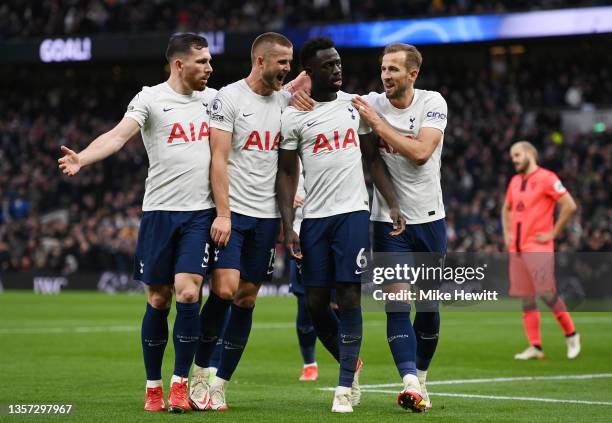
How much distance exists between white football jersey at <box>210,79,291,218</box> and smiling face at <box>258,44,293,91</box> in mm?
155

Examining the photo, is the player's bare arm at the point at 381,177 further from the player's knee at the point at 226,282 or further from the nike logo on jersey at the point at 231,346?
the nike logo on jersey at the point at 231,346

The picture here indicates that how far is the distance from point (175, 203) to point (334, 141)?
1.23 m

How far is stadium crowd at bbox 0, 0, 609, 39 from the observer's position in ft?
118

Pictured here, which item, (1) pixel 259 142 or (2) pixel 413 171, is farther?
(2) pixel 413 171

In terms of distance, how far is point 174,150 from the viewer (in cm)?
805

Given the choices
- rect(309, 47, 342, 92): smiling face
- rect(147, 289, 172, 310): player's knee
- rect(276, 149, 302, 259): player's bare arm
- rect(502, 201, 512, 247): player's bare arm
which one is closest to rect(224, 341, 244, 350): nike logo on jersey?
rect(147, 289, 172, 310): player's knee

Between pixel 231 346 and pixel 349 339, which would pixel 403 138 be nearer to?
pixel 349 339

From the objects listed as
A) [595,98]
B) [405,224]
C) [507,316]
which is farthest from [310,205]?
[595,98]

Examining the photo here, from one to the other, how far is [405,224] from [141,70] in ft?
127

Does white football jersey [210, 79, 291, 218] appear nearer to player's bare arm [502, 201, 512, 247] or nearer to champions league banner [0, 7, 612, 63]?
player's bare arm [502, 201, 512, 247]

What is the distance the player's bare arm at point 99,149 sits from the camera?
7.25 meters

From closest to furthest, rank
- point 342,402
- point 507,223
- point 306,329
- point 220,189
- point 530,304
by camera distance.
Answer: point 342,402
point 220,189
point 306,329
point 530,304
point 507,223

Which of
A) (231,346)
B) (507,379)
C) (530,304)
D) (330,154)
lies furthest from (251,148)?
(530,304)

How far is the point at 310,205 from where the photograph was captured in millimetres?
7988
